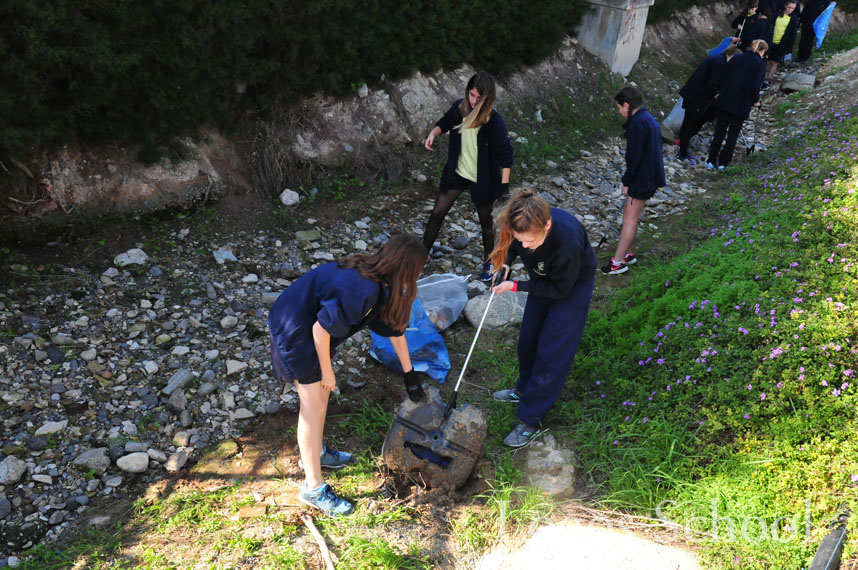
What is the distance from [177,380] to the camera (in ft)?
12.9

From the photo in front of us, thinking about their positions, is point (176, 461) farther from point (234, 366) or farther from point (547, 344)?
point (547, 344)

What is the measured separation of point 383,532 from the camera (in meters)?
3.19

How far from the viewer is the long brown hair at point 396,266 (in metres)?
2.74

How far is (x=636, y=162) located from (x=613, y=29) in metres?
5.14

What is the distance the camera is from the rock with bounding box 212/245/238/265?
4.96m

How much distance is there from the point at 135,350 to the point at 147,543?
4.78 ft

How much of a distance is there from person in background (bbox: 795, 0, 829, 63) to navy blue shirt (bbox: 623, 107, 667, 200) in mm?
10357

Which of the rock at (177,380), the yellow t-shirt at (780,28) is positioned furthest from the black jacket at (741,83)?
the rock at (177,380)

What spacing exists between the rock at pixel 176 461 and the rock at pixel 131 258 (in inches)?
71.4

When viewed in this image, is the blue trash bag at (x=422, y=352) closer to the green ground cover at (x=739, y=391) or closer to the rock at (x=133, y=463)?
the green ground cover at (x=739, y=391)

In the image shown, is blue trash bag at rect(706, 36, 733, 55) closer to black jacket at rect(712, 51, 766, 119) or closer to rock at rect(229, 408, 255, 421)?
black jacket at rect(712, 51, 766, 119)

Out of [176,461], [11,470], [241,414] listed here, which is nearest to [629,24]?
[241,414]

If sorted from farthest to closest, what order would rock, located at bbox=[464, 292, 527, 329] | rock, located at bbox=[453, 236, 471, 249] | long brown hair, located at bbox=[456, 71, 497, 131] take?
rock, located at bbox=[453, 236, 471, 249]
rock, located at bbox=[464, 292, 527, 329]
long brown hair, located at bbox=[456, 71, 497, 131]

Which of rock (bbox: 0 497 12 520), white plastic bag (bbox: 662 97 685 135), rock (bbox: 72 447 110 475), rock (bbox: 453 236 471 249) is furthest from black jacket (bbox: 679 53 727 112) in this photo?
rock (bbox: 0 497 12 520)
